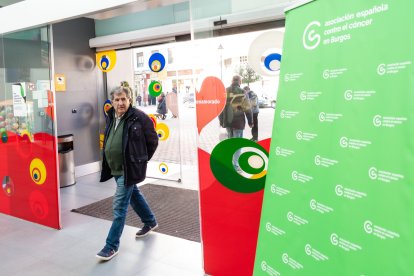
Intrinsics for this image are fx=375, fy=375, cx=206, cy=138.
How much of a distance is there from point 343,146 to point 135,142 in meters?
2.23

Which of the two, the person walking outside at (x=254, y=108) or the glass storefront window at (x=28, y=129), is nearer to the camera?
the person walking outside at (x=254, y=108)

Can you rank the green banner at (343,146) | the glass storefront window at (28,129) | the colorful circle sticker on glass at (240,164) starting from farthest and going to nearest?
the glass storefront window at (28,129), the colorful circle sticker on glass at (240,164), the green banner at (343,146)

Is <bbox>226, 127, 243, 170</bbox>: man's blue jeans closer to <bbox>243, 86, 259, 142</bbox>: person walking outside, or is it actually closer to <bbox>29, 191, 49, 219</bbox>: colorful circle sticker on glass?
<bbox>243, 86, 259, 142</bbox>: person walking outside

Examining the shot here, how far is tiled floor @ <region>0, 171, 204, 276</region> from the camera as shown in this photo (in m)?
3.28

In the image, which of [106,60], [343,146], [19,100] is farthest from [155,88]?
[343,146]

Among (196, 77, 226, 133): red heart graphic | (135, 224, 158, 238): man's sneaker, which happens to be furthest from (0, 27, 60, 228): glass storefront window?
(196, 77, 226, 133): red heart graphic

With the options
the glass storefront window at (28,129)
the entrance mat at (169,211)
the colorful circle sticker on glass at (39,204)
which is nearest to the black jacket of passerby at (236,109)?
the entrance mat at (169,211)

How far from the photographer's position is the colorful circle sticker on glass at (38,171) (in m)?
4.29

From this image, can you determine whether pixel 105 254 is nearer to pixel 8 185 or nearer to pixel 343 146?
pixel 8 185

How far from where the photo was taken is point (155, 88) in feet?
21.0

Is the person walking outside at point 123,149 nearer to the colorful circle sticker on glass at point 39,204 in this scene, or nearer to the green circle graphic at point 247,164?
the green circle graphic at point 247,164

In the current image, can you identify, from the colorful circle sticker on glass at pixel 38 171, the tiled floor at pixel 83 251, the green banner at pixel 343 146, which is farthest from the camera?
the colorful circle sticker on glass at pixel 38 171

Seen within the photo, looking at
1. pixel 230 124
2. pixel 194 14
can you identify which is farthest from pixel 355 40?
pixel 194 14

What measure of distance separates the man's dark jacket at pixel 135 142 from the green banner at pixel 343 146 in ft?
5.64
